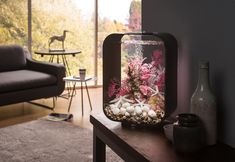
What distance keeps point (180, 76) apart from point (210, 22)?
1.19 ft

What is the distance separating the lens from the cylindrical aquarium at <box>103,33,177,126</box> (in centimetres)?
187

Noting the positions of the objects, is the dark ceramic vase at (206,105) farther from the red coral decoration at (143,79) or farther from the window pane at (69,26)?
the window pane at (69,26)

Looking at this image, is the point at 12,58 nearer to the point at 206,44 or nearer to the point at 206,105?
the point at 206,44

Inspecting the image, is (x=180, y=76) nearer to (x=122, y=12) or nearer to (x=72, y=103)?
(x=72, y=103)

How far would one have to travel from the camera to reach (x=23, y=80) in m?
4.39

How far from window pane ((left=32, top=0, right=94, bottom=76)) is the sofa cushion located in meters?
0.77

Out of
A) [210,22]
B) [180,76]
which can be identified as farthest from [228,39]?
[180,76]

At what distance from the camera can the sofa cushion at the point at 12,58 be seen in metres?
4.90

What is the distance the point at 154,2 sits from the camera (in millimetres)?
2193

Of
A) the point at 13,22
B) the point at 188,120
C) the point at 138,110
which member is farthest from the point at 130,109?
the point at 13,22

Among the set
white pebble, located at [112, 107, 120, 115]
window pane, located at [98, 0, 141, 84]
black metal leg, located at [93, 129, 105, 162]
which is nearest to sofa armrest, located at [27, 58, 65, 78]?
window pane, located at [98, 0, 141, 84]

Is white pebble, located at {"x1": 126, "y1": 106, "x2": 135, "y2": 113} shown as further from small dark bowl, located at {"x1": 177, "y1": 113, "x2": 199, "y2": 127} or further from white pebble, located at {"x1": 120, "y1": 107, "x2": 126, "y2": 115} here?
small dark bowl, located at {"x1": 177, "y1": 113, "x2": 199, "y2": 127}

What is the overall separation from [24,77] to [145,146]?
3.12 metres

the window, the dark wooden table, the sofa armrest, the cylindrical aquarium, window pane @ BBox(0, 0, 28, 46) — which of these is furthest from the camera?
the window
